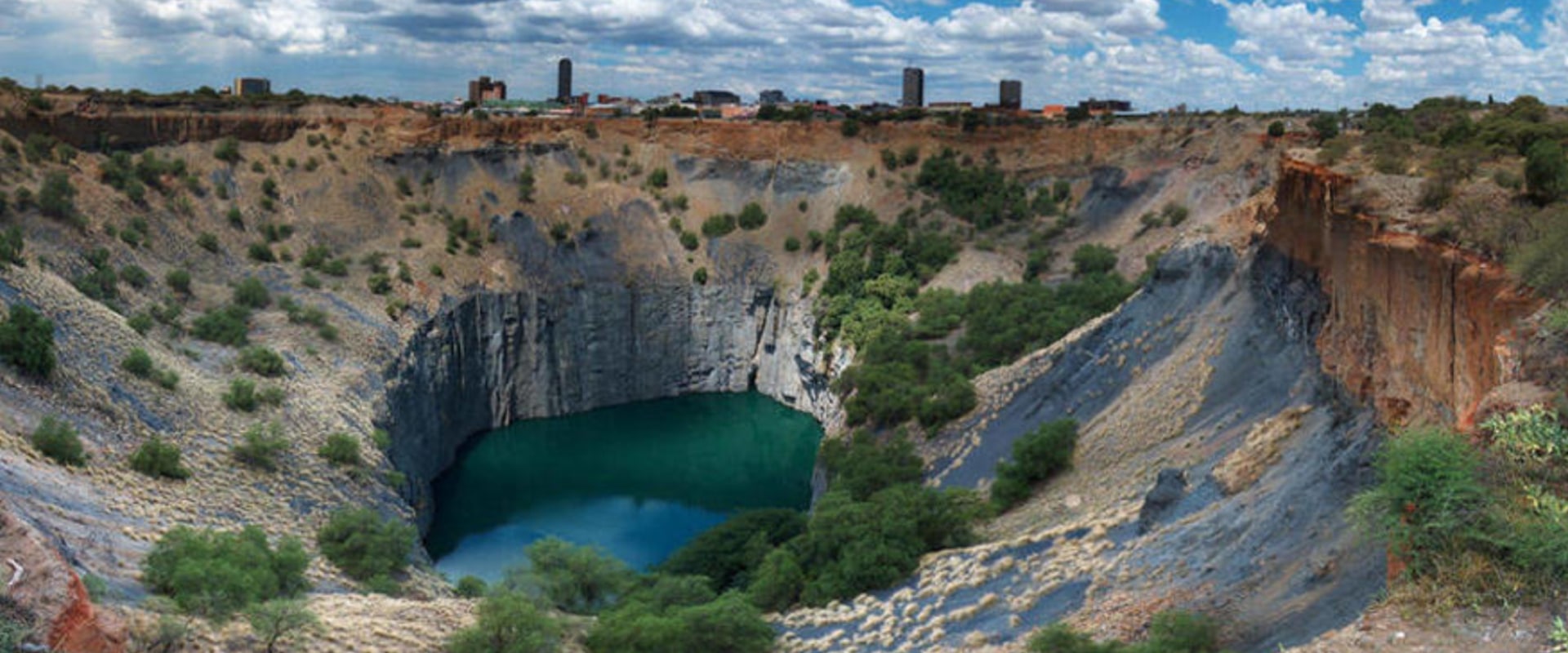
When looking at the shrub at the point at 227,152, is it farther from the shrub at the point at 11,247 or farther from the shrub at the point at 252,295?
the shrub at the point at 11,247

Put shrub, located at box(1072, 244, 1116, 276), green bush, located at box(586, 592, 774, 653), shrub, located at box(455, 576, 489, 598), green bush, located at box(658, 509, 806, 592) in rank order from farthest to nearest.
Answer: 1. shrub, located at box(1072, 244, 1116, 276)
2. green bush, located at box(658, 509, 806, 592)
3. shrub, located at box(455, 576, 489, 598)
4. green bush, located at box(586, 592, 774, 653)

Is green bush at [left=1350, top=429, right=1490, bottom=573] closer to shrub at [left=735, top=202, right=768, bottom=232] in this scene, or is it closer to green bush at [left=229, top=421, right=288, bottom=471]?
green bush at [left=229, top=421, right=288, bottom=471]

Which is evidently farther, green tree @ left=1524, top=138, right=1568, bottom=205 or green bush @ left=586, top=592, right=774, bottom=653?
green tree @ left=1524, top=138, right=1568, bottom=205

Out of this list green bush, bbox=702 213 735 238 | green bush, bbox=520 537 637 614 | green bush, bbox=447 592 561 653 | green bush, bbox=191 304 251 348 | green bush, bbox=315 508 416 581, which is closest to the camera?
green bush, bbox=447 592 561 653

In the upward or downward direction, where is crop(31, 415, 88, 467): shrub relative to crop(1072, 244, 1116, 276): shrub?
downward

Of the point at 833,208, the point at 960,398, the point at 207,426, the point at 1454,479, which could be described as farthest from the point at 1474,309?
the point at 833,208

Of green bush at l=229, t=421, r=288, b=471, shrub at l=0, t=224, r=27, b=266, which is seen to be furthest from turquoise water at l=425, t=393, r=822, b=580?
shrub at l=0, t=224, r=27, b=266
